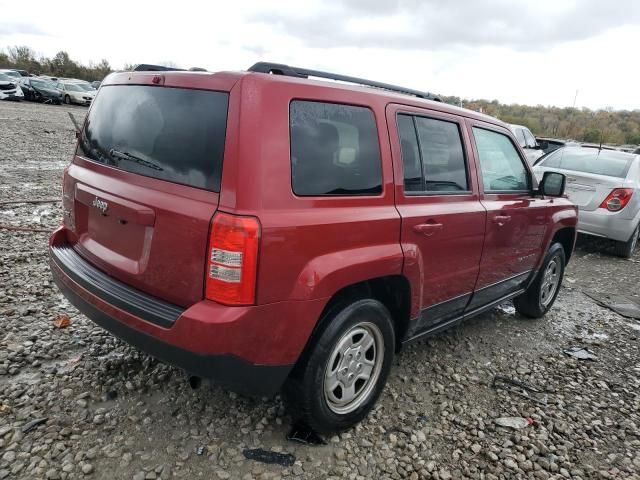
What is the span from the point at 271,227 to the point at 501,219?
2085mm

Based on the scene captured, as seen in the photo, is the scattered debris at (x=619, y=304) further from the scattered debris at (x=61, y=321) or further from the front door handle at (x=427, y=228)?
the scattered debris at (x=61, y=321)

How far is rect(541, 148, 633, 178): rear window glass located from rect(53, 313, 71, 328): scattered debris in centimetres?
710

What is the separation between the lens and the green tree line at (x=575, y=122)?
3158 centimetres

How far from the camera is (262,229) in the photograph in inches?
77.8

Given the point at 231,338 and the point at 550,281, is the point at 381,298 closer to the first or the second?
the point at 231,338

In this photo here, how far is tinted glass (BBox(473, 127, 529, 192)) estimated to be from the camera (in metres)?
3.42

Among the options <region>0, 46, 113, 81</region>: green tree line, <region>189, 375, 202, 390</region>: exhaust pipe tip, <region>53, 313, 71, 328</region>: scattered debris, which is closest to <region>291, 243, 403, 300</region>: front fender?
<region>189, 375, 202, 390</region>: exhaust pipe tip

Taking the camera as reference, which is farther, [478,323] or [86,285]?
[478,323]

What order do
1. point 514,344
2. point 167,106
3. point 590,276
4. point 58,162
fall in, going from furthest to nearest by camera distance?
point 58,162, point 590,276, point 514,344, point 167,106

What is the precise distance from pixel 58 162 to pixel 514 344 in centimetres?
976

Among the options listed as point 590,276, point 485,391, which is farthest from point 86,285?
point 590,276

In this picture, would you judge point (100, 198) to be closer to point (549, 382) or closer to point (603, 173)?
point (549, 382)

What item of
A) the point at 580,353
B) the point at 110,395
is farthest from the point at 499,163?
the point at 110,395

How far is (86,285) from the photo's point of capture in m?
2.46
